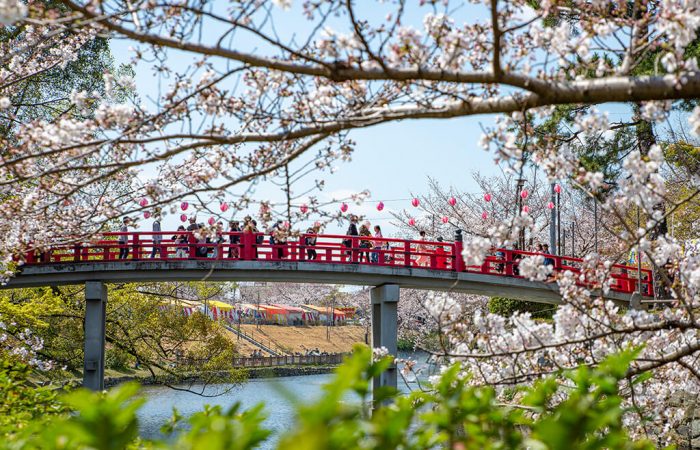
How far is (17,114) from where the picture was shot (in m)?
17.3

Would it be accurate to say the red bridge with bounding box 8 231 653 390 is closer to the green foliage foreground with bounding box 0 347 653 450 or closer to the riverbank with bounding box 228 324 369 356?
the green foliage foreground with bounding box 0 347 653 450

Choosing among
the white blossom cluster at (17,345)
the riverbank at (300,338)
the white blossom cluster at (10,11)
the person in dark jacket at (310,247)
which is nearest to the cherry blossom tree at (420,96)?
the white blossom cluster at (10,11)

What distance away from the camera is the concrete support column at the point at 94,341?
14648mm

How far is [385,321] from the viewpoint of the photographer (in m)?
16.1

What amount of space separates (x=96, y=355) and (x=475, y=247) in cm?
1241

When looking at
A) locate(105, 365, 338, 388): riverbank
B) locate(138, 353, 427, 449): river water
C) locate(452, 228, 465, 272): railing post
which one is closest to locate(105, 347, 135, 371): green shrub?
locate(105, 365, 338, 388): riverbank

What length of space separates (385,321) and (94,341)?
6.27 metres

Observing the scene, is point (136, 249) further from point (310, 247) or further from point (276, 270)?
point (310, 247)

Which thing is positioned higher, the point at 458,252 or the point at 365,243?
the point at 365,243

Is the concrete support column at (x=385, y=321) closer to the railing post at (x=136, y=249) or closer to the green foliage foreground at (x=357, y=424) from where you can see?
the railing post at (x=136, y=249)

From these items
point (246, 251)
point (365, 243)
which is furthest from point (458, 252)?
point (246, 251)

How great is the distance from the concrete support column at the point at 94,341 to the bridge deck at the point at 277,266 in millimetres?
542

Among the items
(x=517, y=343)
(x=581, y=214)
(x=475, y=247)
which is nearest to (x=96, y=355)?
(x=517, y=343)

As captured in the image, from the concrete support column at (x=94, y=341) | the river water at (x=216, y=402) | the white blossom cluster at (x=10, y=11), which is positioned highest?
the white blossom cluster at (x=10, y=11)
